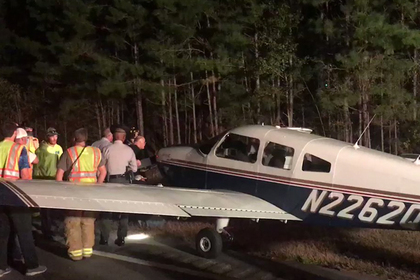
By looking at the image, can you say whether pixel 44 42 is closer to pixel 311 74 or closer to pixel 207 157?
pixel 311 74

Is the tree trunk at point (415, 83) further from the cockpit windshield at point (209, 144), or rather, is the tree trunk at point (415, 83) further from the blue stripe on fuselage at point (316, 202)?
the blue stripe on fuselage at point (316, 202)

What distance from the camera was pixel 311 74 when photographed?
1717 centimetres

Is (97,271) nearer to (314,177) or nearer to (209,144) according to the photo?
(209,144)

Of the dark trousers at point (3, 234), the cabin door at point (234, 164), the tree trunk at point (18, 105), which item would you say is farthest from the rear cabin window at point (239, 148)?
the tree trunk at point (18, 105)

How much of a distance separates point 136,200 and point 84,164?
0.98 metres

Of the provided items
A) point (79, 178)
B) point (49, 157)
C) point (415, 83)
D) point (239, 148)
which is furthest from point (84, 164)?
point (415, 83)

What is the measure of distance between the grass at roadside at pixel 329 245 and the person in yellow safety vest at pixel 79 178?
188cm

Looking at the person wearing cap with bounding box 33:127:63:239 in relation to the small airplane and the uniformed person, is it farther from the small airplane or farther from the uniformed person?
the small airplane

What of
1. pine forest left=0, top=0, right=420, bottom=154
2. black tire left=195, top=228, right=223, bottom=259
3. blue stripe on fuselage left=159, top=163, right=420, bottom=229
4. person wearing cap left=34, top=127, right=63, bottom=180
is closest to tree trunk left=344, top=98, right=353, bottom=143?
pine forest left=0, top=0, right=420, bottom=154

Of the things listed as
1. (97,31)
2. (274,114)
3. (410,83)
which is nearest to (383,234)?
(410,83)

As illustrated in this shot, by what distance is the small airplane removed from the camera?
693 centimetres

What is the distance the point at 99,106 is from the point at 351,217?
2306 centimetres

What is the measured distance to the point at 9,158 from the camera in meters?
7.04

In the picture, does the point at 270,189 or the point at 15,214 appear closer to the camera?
the point at 15,214
